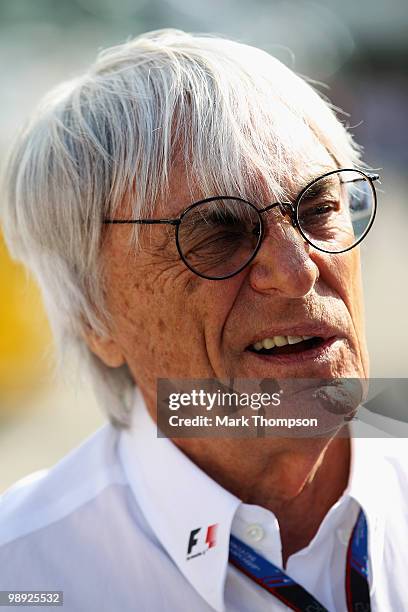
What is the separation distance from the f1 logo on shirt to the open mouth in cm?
44

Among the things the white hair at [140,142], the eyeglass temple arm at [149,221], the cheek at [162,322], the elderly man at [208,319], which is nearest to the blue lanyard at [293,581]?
the elderly man at [208,319]

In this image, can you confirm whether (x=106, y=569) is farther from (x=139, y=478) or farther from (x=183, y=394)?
(x=183, y=394)

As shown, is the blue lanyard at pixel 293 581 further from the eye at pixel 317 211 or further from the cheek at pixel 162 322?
the eye at pixel 317 211

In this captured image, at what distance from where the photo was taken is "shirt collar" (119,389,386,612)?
5.13 feet

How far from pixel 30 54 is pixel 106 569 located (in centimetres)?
998

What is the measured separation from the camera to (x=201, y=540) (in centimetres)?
160

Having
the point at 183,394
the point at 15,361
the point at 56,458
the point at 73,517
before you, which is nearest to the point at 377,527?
the point at 183,394

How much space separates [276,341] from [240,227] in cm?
28

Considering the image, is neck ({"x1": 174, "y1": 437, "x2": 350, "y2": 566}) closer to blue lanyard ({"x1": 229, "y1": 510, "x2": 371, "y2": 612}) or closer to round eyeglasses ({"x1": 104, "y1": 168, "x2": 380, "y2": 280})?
blue lanyard ({"x1": 229, "y1": 510, "x2": 371, "y2": 612})

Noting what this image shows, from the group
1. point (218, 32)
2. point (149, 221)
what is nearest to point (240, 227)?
point (149, 221)

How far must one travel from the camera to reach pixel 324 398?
1524 millimetres

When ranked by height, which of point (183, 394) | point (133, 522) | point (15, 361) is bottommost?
point (133, 522)

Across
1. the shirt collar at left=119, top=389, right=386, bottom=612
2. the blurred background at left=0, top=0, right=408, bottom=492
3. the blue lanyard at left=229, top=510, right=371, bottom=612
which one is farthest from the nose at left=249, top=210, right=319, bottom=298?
the blurred background at left=0, top=0, right=408, bottom=492

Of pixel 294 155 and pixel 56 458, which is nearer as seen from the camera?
pixel 294 155
